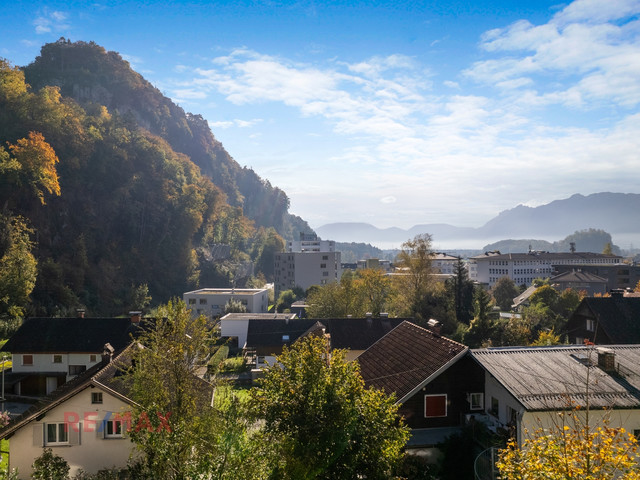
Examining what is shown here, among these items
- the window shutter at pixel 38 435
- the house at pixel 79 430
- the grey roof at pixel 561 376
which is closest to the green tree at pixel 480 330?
the grey roof at pixel 561 376

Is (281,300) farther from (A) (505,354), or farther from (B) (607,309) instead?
(A) (505,354)

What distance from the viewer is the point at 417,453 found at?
16.8 meters

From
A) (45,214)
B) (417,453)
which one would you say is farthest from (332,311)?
(45,214)

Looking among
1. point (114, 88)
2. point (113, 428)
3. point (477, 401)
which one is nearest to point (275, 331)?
point (113, 428)

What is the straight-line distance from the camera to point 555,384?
15.9m

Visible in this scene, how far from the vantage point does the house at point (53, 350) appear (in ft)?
113

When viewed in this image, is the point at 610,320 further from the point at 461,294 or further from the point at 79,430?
the point at 79,430

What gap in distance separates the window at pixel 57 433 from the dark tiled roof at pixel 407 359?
1269 centimetres

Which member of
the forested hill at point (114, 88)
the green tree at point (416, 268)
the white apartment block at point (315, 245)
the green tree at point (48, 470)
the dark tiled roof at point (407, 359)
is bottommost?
the green tree at point (48, 470)

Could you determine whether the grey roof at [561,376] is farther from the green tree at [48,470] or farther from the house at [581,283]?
the house at [581,283]

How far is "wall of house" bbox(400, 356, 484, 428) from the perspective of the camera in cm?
1842

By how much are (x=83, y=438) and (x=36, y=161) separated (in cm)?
5725

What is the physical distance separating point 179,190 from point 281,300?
116 feet

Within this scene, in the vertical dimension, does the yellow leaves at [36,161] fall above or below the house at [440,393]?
above
